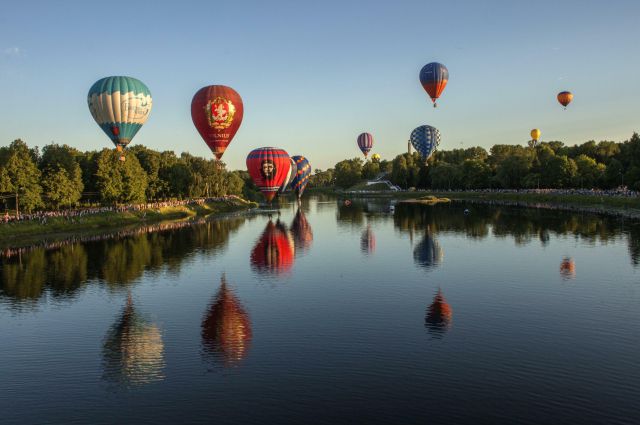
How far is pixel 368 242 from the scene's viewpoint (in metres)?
62.8

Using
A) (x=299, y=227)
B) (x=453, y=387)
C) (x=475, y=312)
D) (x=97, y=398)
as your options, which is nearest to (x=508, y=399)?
(x=453, y=387)

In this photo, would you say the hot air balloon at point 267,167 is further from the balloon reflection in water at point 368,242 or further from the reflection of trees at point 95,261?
the balloon reflection in water at point 368,242

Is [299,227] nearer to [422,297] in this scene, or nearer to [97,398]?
[422,297]

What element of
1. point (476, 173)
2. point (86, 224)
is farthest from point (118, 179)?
point (476, 173)

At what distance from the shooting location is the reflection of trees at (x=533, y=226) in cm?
6098

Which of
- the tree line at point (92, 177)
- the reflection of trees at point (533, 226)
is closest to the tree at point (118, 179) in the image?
the tree line at point (92, 177)

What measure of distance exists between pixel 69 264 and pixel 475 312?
37.5 meters

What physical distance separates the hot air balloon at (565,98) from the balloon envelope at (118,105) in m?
104

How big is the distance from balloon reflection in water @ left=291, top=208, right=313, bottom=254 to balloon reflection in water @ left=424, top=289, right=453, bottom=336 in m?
26.0

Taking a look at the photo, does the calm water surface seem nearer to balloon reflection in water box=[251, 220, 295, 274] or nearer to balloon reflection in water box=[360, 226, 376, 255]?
balloon reflection in water box=[251, 220, 295, 274]

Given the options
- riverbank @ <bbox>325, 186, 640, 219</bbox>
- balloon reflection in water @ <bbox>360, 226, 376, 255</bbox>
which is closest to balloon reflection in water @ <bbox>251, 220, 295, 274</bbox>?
balloon reflection in water @ <bbox>360, 226, 376, 255</bbox>

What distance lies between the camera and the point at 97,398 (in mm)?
19766

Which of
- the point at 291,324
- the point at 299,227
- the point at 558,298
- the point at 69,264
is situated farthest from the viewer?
the point at 299,227

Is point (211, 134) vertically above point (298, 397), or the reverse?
point (211, 134)
